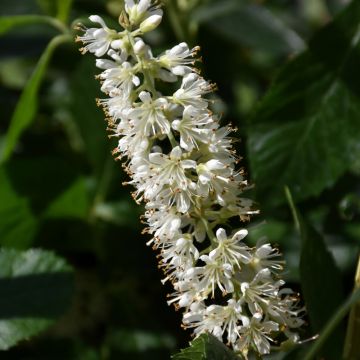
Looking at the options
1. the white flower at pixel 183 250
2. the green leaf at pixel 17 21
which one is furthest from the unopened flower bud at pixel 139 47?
the green leaf at pixel 17 21

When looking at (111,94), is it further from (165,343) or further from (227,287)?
(165,343)

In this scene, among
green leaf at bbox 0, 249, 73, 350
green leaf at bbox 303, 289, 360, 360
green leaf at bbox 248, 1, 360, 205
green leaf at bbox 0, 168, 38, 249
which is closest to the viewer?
green leaf at bbox 303, 289, 360, 360

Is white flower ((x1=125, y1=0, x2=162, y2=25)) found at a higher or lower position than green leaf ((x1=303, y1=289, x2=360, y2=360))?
higher

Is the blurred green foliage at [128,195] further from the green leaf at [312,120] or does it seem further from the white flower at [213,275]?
the white flower at [213,275]

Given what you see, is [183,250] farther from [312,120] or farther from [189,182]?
[312,120]

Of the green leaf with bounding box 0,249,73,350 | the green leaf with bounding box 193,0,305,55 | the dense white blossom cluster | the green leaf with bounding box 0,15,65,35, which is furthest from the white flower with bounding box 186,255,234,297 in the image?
the green leaf with bounding box 193,0,305,55

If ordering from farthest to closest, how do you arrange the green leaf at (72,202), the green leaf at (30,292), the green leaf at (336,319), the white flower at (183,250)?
the green leaf at (72,202), the green leaf at (30,292), the white flower at (183,250), the green leaf at (336,319)

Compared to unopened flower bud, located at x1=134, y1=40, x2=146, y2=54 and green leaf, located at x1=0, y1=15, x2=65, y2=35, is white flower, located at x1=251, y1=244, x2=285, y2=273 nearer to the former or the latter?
unopened flower bud, located at x1=134, y1=40, x2=146, y2=54

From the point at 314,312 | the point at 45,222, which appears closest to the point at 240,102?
the point at 45,222
